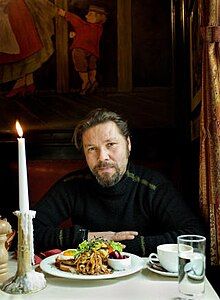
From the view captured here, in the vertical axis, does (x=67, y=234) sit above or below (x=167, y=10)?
below

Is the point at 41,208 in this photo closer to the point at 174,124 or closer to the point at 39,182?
the point at 39,182

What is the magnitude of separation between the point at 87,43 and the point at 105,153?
1.83m

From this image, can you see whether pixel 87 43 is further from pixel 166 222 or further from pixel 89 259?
pixel 89 259

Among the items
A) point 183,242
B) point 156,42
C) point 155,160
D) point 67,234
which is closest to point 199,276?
point 183,242

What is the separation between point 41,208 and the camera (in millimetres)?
2488

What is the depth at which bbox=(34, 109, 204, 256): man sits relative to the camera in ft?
7.97

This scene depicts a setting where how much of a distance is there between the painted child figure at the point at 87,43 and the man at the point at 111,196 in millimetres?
1405

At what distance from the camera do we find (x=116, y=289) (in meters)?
1.38

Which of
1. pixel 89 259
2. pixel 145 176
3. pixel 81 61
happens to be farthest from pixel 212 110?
pixel 81 61

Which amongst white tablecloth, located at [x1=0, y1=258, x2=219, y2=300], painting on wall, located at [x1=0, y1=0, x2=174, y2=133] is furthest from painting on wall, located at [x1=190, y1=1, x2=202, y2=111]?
white tablecloth, located at [x1=0, y1=258, x2=219, y2=300]

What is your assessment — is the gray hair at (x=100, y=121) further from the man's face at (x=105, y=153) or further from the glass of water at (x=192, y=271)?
the glass of water at (x=192, y=271)

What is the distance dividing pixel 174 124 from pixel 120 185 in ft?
5.19

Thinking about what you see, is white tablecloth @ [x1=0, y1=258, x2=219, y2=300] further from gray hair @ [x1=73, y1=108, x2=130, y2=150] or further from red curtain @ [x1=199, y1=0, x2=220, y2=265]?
gray hair @ [x1=73, y1=108, x2=130, y2=150]

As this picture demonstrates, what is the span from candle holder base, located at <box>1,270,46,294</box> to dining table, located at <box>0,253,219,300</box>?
1cm
